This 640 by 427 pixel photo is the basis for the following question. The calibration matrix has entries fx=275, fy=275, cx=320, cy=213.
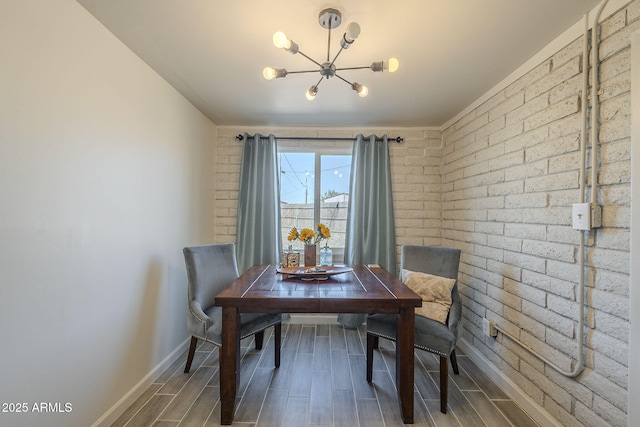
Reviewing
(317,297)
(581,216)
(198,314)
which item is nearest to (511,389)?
(581,216)

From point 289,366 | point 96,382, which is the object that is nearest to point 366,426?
point 289,366

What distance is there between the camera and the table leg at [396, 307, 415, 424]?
162cm

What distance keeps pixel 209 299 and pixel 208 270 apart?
0.74 ft

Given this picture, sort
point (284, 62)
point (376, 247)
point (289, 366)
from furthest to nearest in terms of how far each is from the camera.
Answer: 1. point (376, 247)
2. point (289, 366)
3. point (284, 62)

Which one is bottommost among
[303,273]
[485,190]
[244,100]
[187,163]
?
[303,273]

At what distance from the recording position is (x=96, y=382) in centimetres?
151

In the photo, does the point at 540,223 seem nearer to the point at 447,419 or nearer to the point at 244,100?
the point at 447,419

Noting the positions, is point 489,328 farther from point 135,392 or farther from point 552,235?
point 135,392

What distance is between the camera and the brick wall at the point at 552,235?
4.11ft

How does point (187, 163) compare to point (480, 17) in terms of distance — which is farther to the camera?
point (187, 163)

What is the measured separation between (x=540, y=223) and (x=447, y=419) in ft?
4.34

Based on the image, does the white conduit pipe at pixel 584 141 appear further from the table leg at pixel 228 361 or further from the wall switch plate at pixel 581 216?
the table leg at pixel 228 361

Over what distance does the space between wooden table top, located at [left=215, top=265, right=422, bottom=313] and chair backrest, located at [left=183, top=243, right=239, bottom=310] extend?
37cm

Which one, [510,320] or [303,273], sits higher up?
[303,273]
